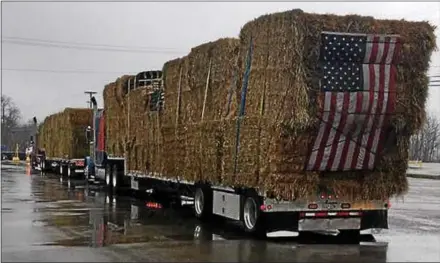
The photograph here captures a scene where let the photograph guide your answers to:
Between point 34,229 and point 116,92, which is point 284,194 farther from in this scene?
point 116,92

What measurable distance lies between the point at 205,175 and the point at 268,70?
3.61m

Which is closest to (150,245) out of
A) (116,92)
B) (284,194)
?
(284,194)

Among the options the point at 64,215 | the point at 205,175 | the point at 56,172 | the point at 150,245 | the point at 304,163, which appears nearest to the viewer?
the point at 150,245

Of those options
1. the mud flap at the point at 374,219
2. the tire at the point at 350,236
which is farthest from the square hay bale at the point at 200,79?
the mud flap at the point at 374,219

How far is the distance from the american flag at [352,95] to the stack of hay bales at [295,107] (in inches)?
6.1

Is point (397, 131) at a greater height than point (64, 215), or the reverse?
point (397, 131)

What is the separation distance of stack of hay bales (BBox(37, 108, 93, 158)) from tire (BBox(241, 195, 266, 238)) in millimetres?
25617

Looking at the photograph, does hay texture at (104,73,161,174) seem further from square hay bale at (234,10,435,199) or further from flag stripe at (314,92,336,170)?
flag stripe at (314,92,336,170)

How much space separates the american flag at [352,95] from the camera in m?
12.0

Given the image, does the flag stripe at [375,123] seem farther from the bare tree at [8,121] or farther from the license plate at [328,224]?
the bare tree at [8,121]

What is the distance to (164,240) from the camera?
12.3 meters

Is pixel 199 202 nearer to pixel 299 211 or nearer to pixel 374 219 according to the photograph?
pixel 299 211

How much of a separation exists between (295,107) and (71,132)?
27.6 metres

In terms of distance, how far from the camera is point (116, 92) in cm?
2466
